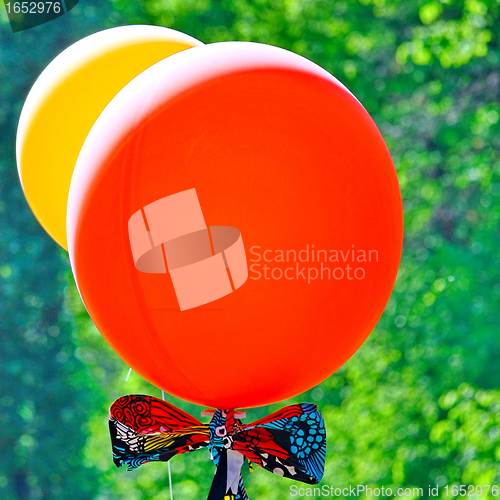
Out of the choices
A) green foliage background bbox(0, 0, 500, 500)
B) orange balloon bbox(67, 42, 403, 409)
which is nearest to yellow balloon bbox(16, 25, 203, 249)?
orange balloon bbox(67, 42, 403, 409)

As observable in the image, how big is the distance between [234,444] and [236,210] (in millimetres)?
528

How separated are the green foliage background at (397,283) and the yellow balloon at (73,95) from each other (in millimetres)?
2655

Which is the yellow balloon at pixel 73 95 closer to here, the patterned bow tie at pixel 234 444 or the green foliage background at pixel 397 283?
the patterned bow tie at pixel 234 444

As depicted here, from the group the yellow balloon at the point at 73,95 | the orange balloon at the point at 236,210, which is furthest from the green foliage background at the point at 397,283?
the orange balloon at the point at 236,210

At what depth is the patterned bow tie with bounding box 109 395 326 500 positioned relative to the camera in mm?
1237

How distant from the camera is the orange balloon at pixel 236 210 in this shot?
1.00 m

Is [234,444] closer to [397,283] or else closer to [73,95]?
[73,95]

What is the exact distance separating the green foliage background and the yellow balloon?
2655mm

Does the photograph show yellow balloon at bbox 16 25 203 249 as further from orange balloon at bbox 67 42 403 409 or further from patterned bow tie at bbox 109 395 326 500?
patterned bow tie at bbox 109 395 326 500

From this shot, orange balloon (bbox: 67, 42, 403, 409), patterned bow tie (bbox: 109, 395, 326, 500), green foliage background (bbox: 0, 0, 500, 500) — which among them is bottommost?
green foliage background (bbox: 0, 0, 500, 500)

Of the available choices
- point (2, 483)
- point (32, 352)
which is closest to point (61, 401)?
point (32, 352)

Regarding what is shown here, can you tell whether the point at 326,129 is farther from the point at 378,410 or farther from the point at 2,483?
the point at 2,483

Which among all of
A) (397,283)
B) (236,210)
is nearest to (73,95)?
(236,210)

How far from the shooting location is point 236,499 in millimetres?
1242
